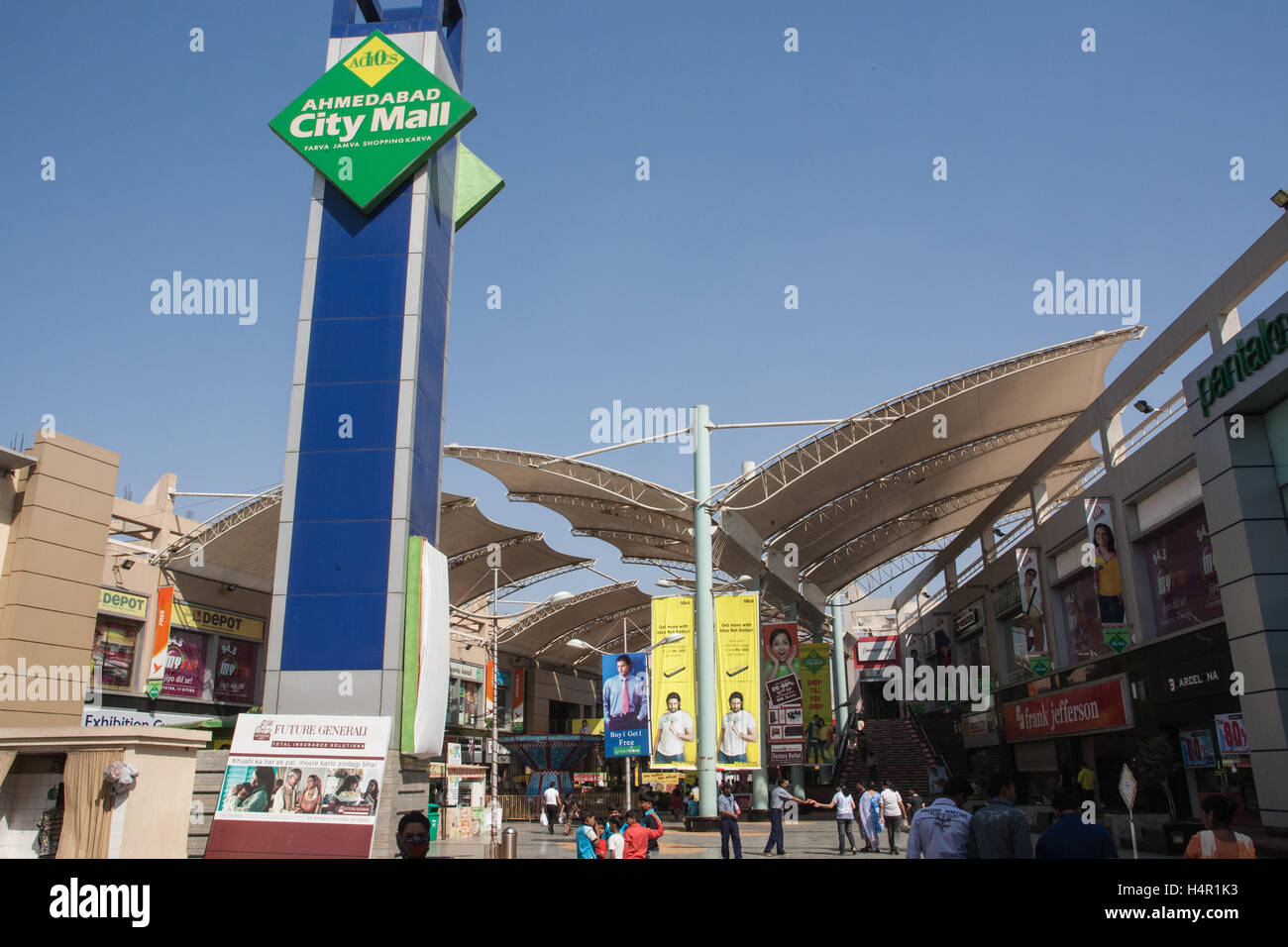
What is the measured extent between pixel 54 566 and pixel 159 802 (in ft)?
54.7

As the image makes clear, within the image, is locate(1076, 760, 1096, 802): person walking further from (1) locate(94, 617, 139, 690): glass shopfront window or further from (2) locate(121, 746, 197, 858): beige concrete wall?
(1) locate(94, 617, 139, 690): glass shopfront window

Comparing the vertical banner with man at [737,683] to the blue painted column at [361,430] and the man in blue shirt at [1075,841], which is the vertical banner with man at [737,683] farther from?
the man in blue shirt at [1075,841]

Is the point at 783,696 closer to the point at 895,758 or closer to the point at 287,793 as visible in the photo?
the point at 895,758

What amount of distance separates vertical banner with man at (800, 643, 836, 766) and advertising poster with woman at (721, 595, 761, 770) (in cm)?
902

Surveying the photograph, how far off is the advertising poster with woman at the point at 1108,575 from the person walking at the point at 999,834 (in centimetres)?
2085

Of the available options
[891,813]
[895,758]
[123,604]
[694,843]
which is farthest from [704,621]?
[123,604]

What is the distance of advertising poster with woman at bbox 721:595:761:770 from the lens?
30.9 metres

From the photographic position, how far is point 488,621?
55.7 m

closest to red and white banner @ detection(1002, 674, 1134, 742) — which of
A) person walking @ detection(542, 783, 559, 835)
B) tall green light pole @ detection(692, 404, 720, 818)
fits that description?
tall green light pole @ detection(692, 404, 720, 818)

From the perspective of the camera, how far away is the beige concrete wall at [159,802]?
1400 centimetres

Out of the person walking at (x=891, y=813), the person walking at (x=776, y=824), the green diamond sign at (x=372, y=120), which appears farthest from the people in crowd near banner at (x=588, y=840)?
the green diamond sign at (x=372, y=120)

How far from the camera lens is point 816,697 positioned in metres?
40.8

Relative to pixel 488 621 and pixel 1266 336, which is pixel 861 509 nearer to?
pixel 488 621
